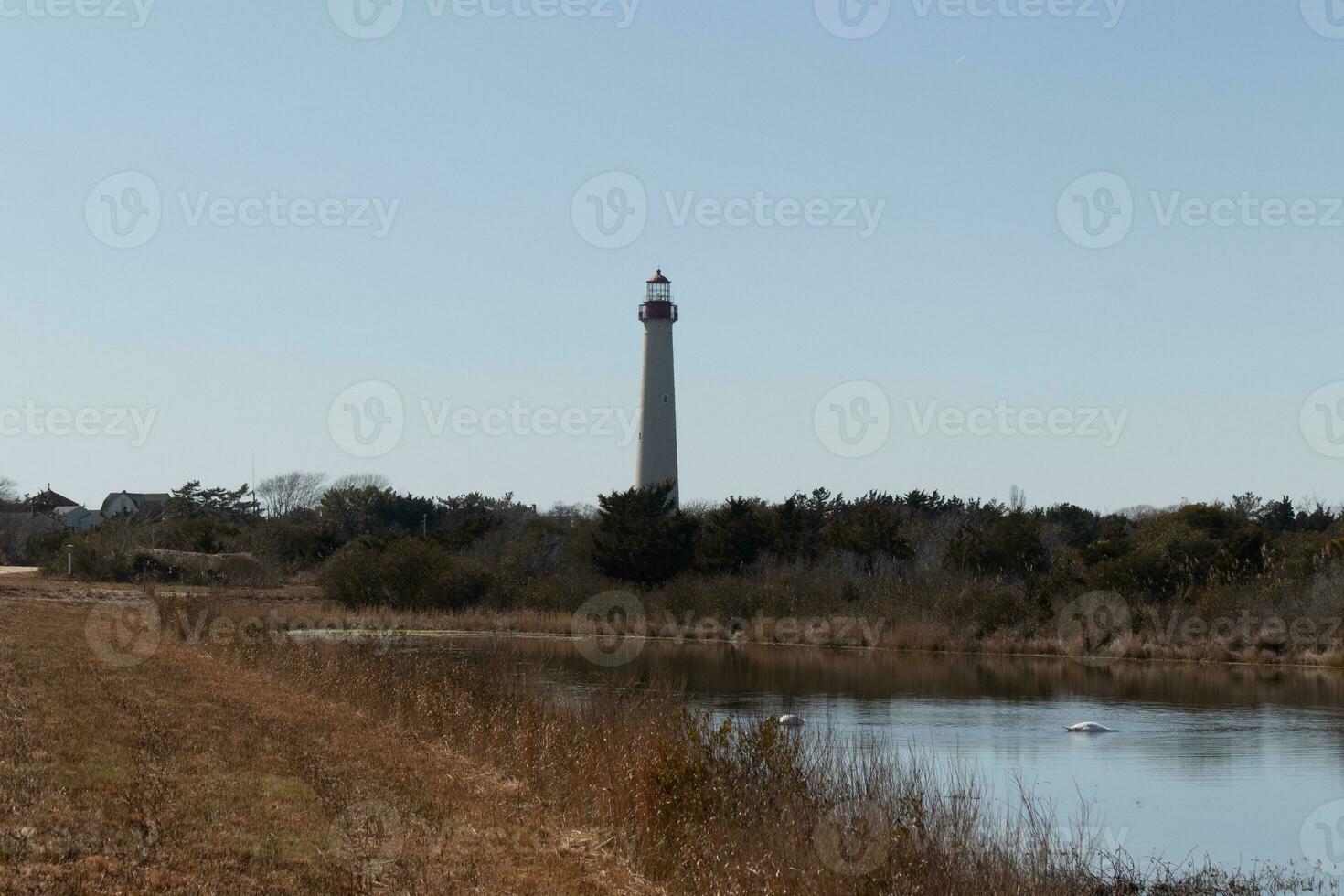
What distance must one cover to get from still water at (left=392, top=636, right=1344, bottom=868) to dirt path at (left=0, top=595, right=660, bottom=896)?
20.0ft

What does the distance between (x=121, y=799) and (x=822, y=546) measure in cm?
4474

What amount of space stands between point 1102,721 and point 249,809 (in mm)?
19049

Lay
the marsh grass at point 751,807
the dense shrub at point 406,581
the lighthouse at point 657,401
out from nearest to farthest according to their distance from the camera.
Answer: the marsh grass at point 751,807
the dense shrub at point 406,581
the lighthouse at point 657,401

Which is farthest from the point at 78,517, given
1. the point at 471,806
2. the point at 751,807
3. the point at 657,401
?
the point at 751,807

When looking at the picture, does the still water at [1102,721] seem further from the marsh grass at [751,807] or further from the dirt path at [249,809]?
the dirt path at [249,809]

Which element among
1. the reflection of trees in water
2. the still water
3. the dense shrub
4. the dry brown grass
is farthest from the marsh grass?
the dense shrub

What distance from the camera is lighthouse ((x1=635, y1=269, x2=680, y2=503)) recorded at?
6203 centimetres

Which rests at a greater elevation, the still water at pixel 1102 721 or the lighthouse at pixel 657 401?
the lighthouse at pixel 657 401

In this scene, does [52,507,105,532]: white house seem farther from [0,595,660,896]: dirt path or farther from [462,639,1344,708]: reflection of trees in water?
[0,595,660,896]: dirt path

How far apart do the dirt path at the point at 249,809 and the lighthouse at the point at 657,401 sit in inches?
1676

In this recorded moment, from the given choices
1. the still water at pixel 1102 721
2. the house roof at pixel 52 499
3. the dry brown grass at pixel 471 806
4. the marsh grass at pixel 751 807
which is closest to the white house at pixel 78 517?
the house roof at pixel 52 499

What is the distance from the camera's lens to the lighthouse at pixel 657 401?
6203 centimetres

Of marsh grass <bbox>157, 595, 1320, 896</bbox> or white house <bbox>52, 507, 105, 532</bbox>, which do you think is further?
white house <bbox>52, 507, 105, 532</bbox>

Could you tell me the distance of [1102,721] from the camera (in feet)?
89.5
